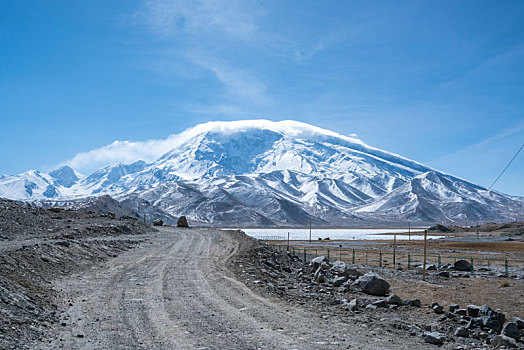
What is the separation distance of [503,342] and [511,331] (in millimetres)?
1151

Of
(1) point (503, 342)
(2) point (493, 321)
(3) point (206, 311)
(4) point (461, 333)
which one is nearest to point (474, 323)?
(2) point (493, 321)

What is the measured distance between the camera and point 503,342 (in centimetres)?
1125

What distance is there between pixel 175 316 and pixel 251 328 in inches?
90.9

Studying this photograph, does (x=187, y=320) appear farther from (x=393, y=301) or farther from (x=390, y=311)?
(x=393, y=301)

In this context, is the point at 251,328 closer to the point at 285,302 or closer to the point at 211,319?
the point at 211,319

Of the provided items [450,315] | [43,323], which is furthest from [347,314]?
[43,323]

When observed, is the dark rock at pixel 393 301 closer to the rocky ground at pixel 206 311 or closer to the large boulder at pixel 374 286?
the rocky ground at pixel 206 311

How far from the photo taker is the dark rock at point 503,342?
11148 mm

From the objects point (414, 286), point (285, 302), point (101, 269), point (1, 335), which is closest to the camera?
point (1, 335)

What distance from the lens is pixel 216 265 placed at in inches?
957

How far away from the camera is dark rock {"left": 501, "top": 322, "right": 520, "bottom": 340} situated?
12.1 meters

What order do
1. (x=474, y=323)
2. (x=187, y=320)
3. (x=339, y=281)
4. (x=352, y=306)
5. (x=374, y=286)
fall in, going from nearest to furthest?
(x=187, y=320)
(x=474, y=323)
(x=352, y=306)
(x=374, y=286)
(x=339, y=281)

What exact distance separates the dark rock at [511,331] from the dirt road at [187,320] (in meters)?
2.89

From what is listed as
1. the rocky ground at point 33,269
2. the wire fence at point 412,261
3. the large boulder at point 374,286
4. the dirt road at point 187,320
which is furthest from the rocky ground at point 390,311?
the wire fence at point 412,261
